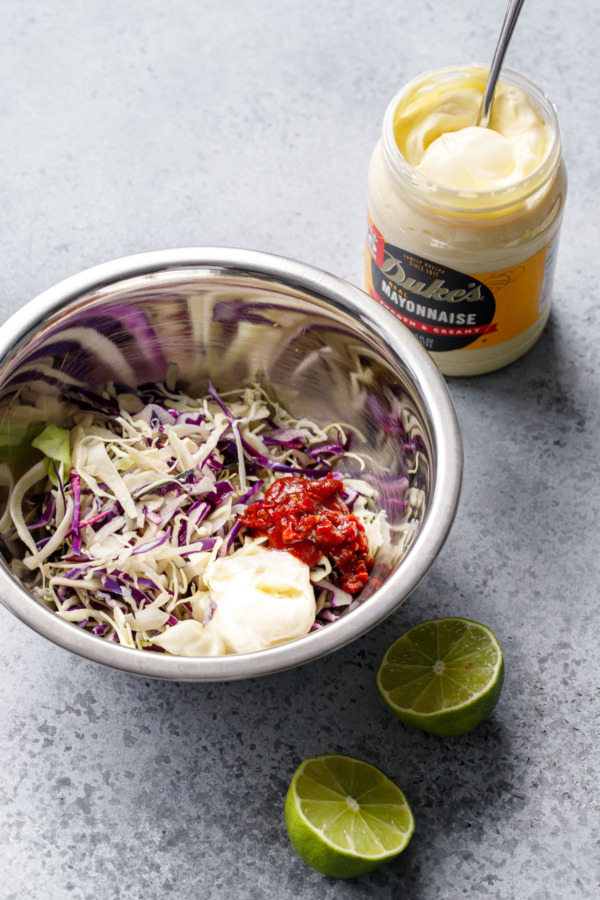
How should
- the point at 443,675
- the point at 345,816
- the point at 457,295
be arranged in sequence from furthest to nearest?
the point at 457,295 → the point at 443,675 → the point at 345,816

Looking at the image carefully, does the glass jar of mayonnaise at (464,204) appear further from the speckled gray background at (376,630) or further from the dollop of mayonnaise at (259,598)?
the dollop of mayonnaise at (259,598)

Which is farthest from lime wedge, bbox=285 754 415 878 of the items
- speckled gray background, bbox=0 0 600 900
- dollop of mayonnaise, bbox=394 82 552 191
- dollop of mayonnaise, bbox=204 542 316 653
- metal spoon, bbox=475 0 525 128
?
metal spoon, bbox=475 0 525 128

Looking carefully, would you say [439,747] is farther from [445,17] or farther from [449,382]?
[445,17]

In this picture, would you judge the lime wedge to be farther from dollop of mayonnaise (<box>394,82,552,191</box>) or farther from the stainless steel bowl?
dollop of mayonnaise (<box>394,82,552,191</box>)

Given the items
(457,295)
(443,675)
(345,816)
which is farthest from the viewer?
(457,295)

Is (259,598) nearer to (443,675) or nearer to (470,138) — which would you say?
(443,675)

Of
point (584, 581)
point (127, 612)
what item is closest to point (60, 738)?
point (127, 612)

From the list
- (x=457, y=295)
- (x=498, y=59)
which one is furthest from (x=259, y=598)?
(x=498, y=59)
